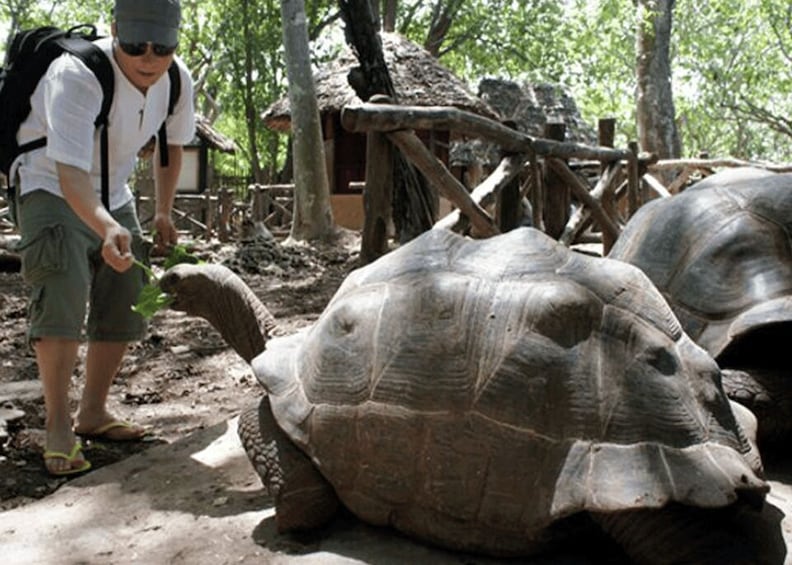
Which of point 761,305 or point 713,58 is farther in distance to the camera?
point 713,58

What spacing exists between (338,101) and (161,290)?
12.4 meters

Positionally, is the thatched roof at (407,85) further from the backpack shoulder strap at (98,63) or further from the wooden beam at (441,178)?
the backpack shoulder strap at (98,63)

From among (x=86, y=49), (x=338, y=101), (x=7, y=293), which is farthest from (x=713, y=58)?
(x=86, y=49)

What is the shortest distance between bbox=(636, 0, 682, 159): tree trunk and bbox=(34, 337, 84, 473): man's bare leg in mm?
13653

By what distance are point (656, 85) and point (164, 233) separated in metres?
13.7

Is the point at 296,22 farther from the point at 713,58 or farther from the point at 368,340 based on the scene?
the point at 713,58

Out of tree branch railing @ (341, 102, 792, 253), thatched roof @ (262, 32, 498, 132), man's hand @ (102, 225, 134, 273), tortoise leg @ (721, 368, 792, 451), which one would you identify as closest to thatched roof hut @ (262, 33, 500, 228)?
thatched roof @ (262, 32, 498, 132)

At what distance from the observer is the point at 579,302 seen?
90.3 inches

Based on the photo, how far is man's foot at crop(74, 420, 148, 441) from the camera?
147 inches

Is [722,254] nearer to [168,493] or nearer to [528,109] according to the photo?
[168,493]

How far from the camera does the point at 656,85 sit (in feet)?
51.3

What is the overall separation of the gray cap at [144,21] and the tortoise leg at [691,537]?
220 cm

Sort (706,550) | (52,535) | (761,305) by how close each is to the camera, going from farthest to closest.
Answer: (761,305) → (52,535) → (706,550)

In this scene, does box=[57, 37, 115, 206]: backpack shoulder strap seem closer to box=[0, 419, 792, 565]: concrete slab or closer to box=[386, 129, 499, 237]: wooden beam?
box=[0, 419, 792, 565]: concrete slab
